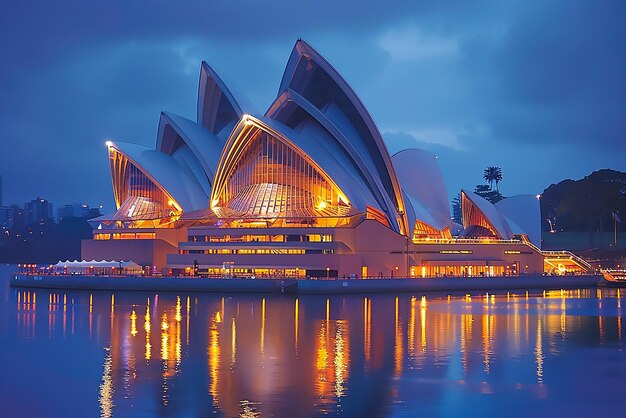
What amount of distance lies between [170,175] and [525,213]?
35.9m

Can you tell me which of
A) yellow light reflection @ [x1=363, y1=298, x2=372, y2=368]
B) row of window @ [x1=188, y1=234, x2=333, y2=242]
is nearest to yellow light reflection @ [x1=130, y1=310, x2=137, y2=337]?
yellow light reflection @ [x1=363, y1=298, x2=372, y2=368]

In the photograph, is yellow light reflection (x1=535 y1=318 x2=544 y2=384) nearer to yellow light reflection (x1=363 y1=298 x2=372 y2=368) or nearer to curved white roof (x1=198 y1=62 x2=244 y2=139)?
yellow light reflection (x1=363 y1=298 x2=372 y2=368)

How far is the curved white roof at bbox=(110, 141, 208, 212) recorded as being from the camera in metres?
75.4

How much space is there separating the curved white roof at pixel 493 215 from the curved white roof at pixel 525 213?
10.5 ft

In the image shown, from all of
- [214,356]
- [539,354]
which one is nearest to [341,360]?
[214,356]

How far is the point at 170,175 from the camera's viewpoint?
76500mm

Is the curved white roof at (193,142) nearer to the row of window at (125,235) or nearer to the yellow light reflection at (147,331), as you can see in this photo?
the row of window at (125,235)

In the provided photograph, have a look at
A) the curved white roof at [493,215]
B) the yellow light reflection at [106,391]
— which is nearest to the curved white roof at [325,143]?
the curved white roof at [493,215]

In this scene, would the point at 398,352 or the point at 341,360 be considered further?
the point at 398,352

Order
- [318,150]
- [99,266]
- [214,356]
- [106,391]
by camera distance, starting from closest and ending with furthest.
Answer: [106,391] < [214,356] < [318,150] < [99,266]

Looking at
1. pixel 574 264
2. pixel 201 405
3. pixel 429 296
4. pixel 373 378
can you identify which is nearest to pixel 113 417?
pixel 201 405

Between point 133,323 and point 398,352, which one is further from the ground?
point 133,323

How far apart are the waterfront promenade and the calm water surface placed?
11.4 m

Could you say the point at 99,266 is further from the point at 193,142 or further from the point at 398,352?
the point at 398,352
